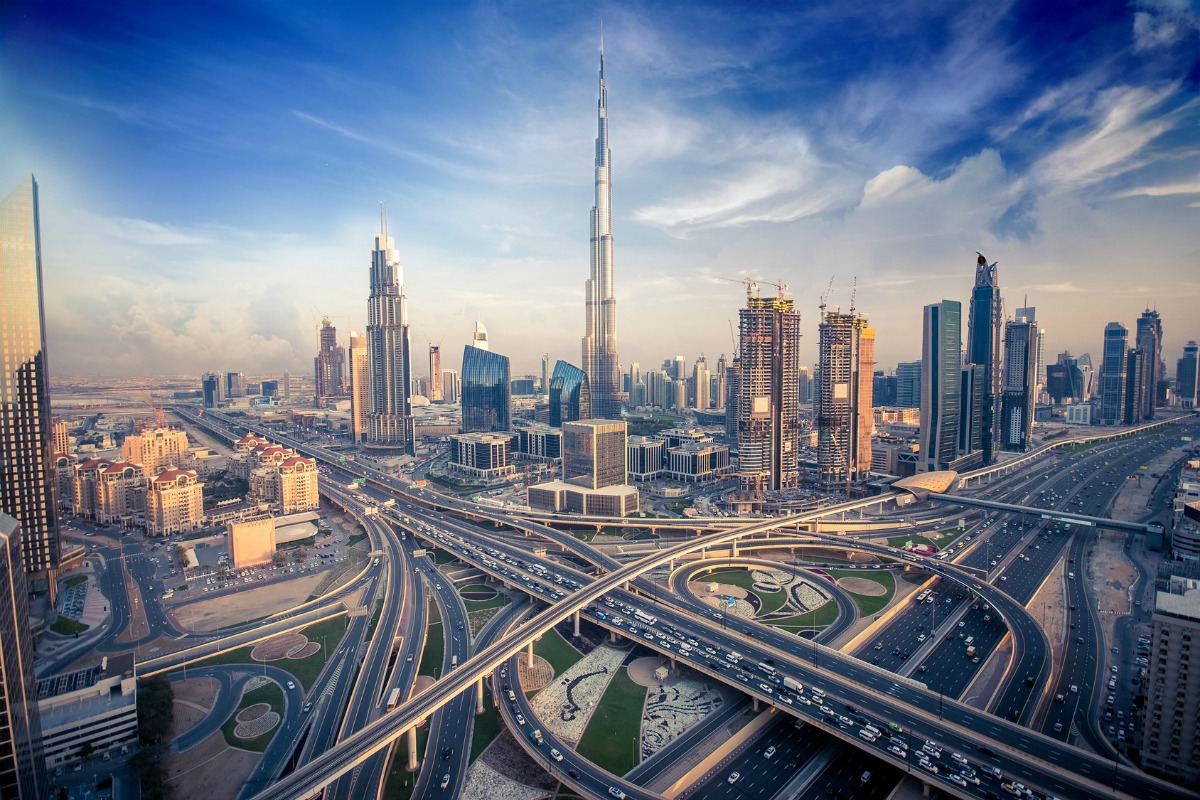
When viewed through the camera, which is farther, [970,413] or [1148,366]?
[1148,366]

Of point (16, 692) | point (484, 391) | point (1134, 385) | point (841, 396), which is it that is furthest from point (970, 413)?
point (16, 692)

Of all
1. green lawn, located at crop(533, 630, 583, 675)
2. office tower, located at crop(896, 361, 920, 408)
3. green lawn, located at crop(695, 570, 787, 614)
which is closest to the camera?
green lawn, located at crop(533, 630, 583, 675)

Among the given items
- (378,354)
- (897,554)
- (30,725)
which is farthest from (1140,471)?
(378,354)

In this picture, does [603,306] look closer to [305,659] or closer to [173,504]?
[173,504]

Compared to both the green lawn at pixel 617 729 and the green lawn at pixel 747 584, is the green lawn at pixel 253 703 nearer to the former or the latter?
the green lawn at pixel 617 729

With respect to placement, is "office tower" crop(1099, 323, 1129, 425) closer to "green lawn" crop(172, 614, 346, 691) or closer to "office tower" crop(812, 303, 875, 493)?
"office tower" crop(812, 303, 875, 493)

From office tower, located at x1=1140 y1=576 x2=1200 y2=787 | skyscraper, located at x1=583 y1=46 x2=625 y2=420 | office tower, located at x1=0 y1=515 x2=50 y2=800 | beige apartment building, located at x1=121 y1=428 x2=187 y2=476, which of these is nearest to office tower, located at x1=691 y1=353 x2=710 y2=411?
skyscraper, located at x1=583 y1=46 x2=625 y2=420
